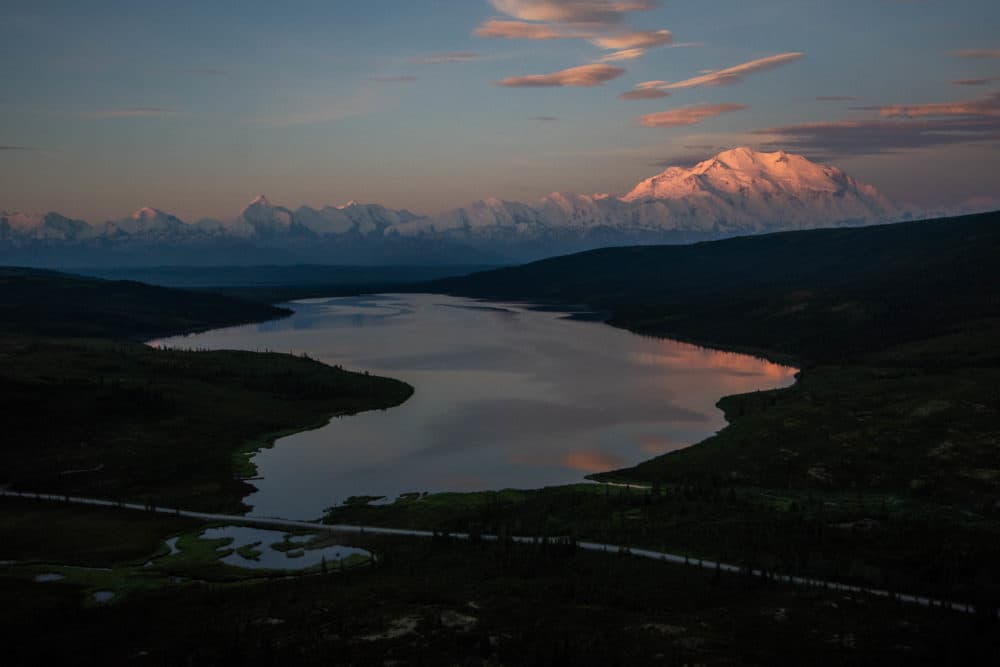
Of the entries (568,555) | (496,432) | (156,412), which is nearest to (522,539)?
(568,555)

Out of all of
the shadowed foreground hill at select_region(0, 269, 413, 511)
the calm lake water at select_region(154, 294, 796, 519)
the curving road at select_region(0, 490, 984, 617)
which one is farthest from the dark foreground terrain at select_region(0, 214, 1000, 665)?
the calm lake water at select_region(154, 294, 796, 519)

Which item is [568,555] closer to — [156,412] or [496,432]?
[496,432]

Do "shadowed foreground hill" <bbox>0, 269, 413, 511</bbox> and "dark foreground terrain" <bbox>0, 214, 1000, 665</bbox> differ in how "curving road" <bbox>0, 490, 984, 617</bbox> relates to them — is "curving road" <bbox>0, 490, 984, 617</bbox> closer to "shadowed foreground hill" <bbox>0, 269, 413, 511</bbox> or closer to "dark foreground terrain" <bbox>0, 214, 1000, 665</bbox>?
"dark foreground terrain" <bbox>0, 214, 1000, 665</bbox>

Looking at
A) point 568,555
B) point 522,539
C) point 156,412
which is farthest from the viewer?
point 156,412

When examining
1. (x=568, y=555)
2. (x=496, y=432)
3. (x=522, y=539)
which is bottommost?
(x=496, y=432)

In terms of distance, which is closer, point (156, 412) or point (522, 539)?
point (522, 539)

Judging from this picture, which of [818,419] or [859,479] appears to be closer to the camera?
[859,479]

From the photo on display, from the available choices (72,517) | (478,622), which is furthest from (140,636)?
(72,517)

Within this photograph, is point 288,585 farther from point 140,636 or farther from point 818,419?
point 818,419
